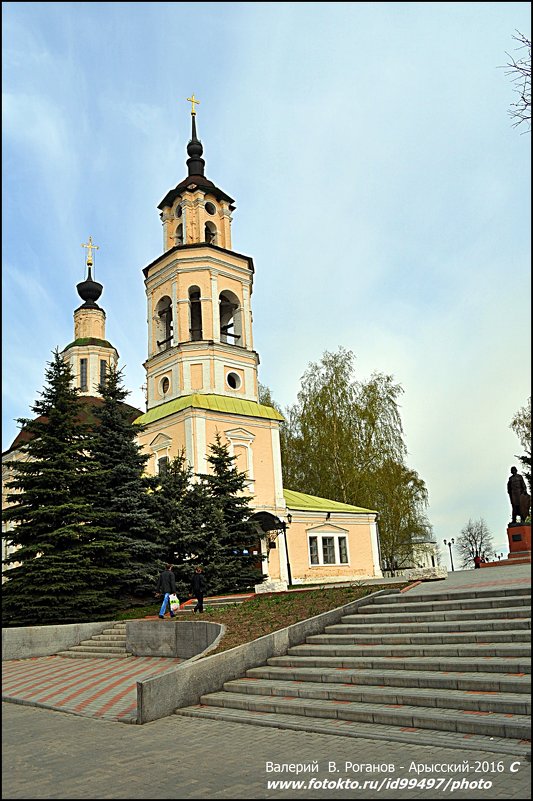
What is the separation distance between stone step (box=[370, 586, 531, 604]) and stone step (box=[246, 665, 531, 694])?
2676 mm

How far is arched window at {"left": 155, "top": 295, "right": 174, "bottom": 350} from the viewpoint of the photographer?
36.6 m

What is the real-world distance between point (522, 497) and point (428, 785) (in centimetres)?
2272

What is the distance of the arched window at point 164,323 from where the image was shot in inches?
1441

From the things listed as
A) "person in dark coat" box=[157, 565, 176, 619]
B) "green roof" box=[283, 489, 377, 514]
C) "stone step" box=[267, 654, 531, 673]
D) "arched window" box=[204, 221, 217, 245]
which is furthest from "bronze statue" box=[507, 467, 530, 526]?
"arched window" box=[204, 221, 217, 245]

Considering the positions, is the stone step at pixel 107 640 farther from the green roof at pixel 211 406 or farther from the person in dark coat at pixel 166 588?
the green roof at pixel 211 406

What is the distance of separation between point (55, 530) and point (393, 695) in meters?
13.1

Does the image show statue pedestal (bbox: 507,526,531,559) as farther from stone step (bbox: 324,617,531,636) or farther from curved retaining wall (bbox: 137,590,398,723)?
stone step (bbox: 324,617,531,636)

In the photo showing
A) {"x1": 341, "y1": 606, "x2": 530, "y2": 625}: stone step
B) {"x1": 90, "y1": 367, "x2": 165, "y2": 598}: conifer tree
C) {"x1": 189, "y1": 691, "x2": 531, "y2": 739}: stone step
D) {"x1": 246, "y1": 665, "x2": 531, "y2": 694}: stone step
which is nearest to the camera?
{"x1": 189, "y1": 691, "x2": 531, "y2": 739}: stone step

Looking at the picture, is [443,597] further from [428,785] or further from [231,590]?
[231,590]

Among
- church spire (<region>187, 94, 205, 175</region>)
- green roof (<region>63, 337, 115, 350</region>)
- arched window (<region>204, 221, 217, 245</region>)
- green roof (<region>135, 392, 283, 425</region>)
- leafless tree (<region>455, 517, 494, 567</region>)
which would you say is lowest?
leafless tree (<region>455, 517, 494, 567</region>)

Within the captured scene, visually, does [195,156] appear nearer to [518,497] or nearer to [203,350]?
[203,350]

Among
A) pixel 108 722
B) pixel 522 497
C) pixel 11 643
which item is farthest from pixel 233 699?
pixel 522 497

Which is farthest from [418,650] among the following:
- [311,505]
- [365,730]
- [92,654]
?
[311,505]

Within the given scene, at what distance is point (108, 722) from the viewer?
870cm
